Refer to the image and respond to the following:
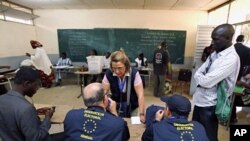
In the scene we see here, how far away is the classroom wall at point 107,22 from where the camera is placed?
20.7 feet

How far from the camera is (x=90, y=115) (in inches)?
46.2

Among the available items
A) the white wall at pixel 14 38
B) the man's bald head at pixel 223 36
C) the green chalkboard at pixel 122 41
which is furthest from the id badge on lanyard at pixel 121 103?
the green chalkboard at pixel 122 41

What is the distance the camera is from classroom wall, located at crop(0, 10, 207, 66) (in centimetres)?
631

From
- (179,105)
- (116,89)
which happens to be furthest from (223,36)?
(116,89)

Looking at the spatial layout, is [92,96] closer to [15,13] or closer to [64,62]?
[64,62]

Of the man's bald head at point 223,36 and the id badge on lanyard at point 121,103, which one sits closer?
the man's bald head at point 223,36

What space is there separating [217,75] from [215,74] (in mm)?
19

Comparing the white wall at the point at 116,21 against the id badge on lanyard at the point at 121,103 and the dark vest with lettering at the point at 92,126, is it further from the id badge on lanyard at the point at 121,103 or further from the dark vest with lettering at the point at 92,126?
the dark vest with lettering at the point at 92,126

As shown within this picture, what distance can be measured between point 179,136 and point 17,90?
47.7 inches

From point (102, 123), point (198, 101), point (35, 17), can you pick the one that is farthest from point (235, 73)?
point (35, 17)

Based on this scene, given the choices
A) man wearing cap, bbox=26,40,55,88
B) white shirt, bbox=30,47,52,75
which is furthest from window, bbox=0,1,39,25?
white shirt, bbox=30,47,52,75

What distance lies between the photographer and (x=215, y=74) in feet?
4.99

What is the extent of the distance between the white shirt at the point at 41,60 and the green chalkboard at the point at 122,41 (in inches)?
59.5

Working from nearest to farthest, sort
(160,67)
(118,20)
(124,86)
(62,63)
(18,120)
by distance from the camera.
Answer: (18,120), (124,86), (160,67), (62,63), (118,20)
